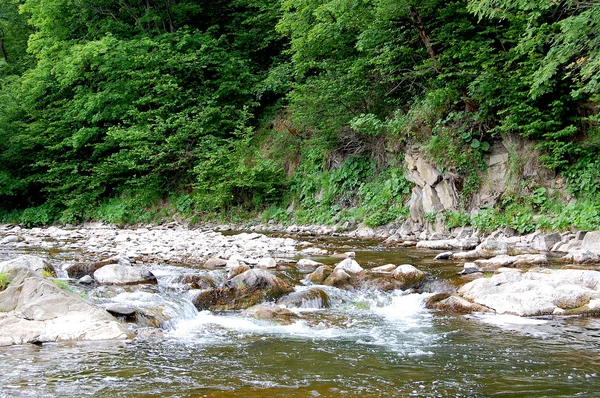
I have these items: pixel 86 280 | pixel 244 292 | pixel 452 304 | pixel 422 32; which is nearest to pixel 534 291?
pixel 452 304

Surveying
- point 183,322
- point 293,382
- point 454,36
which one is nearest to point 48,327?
point 183,322

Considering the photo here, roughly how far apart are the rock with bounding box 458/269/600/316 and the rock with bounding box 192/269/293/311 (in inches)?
104

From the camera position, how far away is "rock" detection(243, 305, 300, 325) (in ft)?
19.7

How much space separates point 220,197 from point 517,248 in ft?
37.6

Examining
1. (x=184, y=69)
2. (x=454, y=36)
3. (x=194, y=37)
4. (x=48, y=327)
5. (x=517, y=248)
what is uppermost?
(x=194, y=37)

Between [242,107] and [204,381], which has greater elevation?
[242,107]

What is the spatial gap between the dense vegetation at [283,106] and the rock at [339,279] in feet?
18.2

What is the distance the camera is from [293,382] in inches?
148

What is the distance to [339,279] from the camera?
25.2 feet

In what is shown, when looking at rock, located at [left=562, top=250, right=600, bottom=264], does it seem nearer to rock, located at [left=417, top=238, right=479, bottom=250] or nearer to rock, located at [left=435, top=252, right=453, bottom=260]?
rock, located at [left=435, top=252, right=453, bottom=260]

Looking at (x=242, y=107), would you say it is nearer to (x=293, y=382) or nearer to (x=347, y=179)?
(x=347, y=179)

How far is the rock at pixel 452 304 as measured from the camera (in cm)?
630

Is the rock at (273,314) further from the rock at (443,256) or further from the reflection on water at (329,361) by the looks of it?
the rock at (443,256)

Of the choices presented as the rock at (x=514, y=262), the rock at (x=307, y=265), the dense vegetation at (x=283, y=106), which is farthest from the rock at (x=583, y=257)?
the rock at (x=307, y=265)
